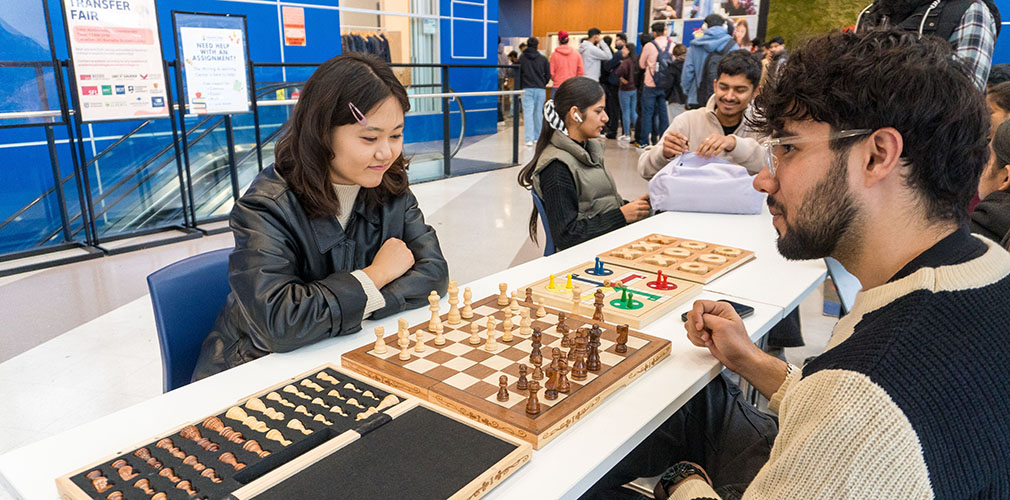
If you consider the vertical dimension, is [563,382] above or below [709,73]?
below

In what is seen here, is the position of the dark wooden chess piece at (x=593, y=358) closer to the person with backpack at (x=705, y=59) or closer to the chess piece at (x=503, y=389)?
the chess piece at (x=503, y=389)

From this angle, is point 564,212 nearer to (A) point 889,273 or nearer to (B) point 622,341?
(B) point 622,341

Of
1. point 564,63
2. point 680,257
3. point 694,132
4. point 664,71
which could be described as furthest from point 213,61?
point 664,71

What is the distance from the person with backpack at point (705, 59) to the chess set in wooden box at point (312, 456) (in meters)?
7.08

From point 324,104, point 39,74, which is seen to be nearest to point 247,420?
point 324,104

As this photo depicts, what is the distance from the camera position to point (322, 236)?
1854 mm

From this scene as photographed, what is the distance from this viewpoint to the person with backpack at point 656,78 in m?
9.48

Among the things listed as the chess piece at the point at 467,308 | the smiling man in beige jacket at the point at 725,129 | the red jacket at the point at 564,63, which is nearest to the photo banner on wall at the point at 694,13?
the red jacket at the point at 564,63

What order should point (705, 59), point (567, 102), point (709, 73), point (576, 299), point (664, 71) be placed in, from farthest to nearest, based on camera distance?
point (664, 71), point (705, 59), point (709, 73), point (567, 102), point (576, 299)

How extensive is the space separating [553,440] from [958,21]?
3074mm

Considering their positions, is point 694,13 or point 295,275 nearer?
point 295,275

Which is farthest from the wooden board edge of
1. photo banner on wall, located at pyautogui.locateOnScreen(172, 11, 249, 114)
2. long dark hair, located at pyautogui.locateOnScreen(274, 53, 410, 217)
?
photo banner on wall, located at pyautogui.locateOnScreen(172, 11, 249, 114)

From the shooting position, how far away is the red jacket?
32.3 ft

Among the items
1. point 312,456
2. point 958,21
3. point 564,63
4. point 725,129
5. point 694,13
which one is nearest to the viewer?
point 312,456
